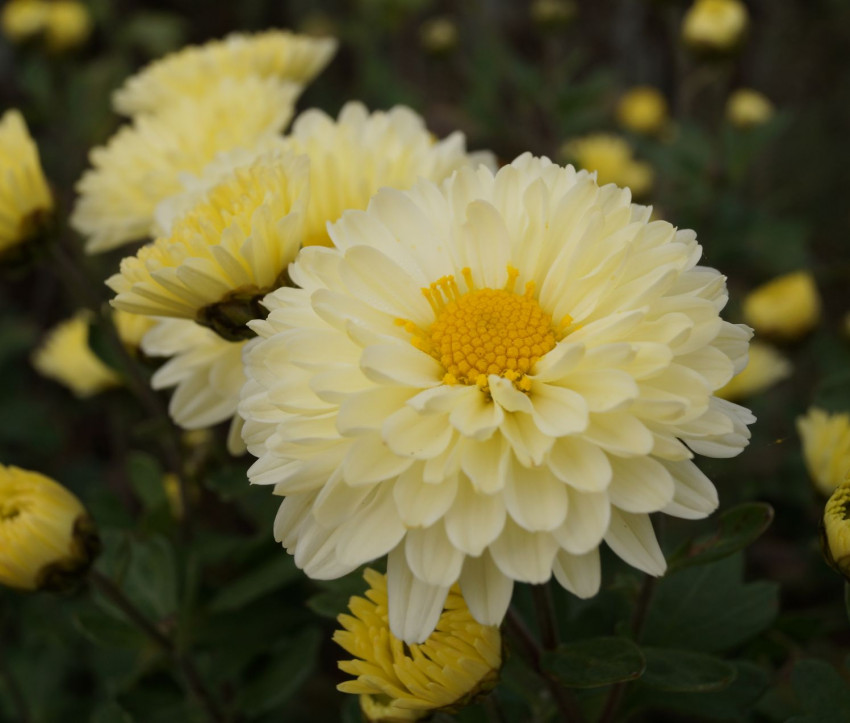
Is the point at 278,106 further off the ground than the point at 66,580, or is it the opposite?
the point at 278,106

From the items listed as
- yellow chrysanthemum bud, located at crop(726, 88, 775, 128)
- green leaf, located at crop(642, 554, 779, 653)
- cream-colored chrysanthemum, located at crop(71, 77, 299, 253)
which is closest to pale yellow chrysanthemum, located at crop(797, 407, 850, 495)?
green leaf, located at crop(642, 554, 779, 653)

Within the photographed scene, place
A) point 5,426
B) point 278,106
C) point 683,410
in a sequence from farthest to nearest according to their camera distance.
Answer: point 5,426 → point 278,106 → point 683,410

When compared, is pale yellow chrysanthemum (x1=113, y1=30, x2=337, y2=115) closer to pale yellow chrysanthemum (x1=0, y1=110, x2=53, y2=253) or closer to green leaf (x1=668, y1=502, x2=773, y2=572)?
pale yellow chrysanthemum (x1=0, y1=110, x2=53, y2=253)

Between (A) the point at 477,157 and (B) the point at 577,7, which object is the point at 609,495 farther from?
(B) the point at 577,7

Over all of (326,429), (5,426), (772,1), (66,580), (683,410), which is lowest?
(5,426)

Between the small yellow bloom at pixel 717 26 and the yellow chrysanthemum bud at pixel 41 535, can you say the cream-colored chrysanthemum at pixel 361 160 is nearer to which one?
the yellow chrysanthemum bud at pixel 41 535

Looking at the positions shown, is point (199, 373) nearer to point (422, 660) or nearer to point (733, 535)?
point (422, 660)

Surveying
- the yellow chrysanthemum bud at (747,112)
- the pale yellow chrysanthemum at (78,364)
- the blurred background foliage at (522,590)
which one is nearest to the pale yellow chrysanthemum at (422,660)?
the blurred background foliage at (522,590)

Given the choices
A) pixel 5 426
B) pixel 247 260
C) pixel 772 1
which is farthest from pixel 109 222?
pixel 772 1
